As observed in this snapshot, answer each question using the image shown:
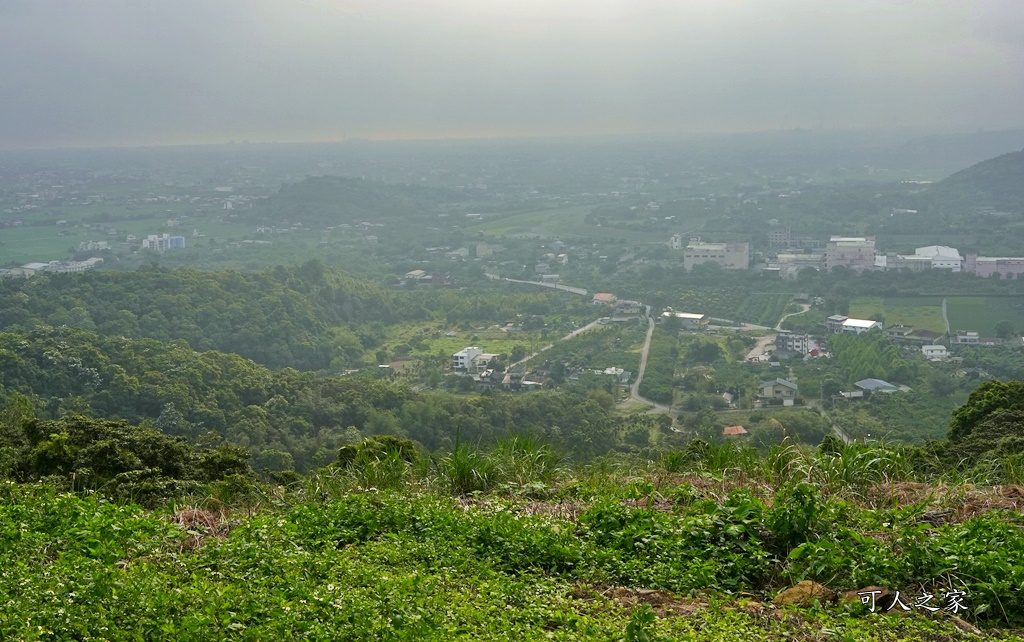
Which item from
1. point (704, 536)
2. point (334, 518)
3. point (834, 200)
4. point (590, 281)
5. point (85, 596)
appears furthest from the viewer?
point (834, 200)

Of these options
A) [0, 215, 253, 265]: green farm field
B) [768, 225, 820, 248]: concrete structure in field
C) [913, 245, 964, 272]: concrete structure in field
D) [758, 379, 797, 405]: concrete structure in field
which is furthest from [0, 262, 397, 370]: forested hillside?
[913, 245, 964, 272]: concrete structure in field

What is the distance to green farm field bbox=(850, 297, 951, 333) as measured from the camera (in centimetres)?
2230

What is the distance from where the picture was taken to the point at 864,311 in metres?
24.1

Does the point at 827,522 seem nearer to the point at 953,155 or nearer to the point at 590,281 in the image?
the point at 590,281

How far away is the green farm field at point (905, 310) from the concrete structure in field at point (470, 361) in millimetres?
10759

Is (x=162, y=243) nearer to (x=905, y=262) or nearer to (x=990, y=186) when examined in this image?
(x=905, y=262)

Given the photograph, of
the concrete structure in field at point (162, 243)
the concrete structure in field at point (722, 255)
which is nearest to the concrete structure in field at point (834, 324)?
the concrete structure in field at point (722, 255)

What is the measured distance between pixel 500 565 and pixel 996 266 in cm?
2820

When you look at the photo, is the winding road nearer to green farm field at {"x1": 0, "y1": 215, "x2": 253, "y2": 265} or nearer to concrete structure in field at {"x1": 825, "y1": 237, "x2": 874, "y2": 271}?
concrete structure in field at {"x1": 825, "y1": 237, "x2": 874, "y2": 271}

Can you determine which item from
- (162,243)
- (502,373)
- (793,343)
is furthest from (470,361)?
(162,243)

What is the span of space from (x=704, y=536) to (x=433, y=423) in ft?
33.5

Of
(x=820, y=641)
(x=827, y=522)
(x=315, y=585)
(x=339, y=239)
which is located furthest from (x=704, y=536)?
(x=339, y=239)

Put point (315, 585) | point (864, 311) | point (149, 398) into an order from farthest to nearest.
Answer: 1. point (864, 311)
2. point (149, 398)
3. point (315, 585)

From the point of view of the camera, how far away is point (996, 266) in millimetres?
26828
